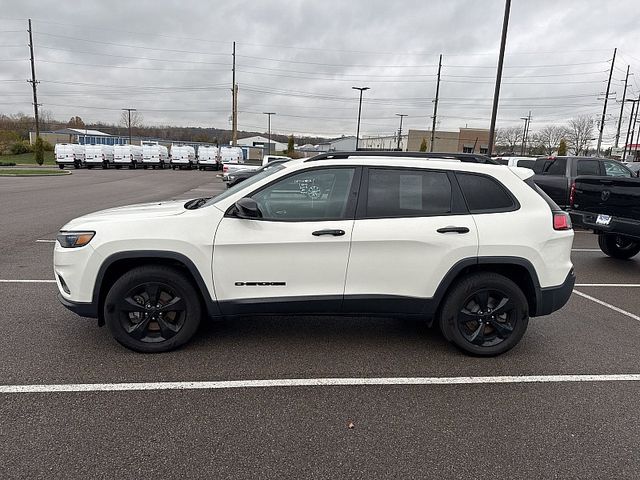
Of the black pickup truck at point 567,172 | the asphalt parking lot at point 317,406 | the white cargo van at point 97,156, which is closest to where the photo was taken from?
the asphalt parking lot at point 317,406

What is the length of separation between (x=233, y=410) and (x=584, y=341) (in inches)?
139

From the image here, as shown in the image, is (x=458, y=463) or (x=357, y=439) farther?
(x=357, y=439)

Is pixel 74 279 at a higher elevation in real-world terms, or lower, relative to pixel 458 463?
higher

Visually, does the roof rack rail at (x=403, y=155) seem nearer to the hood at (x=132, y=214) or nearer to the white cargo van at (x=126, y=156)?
the hood at (x=132, y=214)

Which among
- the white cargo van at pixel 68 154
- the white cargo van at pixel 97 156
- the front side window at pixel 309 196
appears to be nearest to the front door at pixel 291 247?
the front side window at pixel 309 196

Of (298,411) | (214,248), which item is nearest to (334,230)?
(214,248)

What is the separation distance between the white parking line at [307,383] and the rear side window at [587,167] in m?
10.2

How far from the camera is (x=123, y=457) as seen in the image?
2.46 m

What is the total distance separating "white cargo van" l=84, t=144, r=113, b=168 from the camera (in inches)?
1537

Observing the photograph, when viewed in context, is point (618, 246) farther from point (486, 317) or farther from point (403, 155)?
point (403, 155)

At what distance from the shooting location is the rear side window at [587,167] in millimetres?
12094

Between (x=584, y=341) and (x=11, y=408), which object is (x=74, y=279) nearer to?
(x=11, y=408)

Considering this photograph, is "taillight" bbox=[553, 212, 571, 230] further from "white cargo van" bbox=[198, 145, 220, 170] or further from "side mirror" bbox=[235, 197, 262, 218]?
"white cargo van" bbox=[198, 145, 220, 170]

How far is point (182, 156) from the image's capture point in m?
43.9
